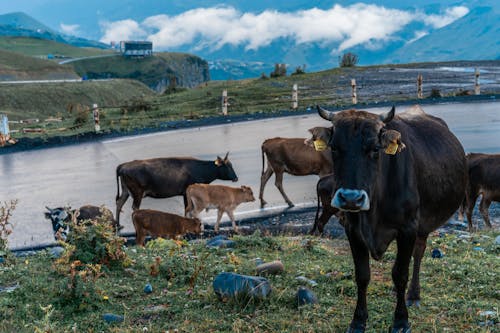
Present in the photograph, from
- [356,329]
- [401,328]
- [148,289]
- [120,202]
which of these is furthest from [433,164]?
[120,202]

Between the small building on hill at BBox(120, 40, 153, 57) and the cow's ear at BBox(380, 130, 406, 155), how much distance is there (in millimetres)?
179262

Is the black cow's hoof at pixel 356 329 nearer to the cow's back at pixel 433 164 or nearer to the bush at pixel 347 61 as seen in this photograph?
the cow's back at pixel 433 164

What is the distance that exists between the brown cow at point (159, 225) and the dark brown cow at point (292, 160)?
342cm

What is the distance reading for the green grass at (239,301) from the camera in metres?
6.24

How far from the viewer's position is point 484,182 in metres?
12.7

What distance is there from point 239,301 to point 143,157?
47.8ft

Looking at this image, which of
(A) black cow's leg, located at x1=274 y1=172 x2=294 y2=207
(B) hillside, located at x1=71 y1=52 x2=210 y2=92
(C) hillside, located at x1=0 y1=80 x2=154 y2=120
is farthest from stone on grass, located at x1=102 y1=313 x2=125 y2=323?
(B) hillside, located at x1=71 y1=52 x2=210 y2=92

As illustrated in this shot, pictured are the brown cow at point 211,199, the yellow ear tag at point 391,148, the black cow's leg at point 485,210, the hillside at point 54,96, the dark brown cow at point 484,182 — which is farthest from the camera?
the hillside at point 54,96

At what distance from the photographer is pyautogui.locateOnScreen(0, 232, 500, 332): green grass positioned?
6242 millimetres

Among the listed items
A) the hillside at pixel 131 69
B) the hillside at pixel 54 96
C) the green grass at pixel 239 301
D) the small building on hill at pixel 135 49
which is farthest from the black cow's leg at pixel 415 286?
the small building on hill at pixel 135 49

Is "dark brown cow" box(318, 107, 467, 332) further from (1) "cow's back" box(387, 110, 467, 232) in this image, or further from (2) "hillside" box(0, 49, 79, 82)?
(2) "hillside" box(0, 49, 79, 82)

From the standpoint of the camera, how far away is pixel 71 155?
22891 mm

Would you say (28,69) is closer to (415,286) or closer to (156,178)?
(156,178)

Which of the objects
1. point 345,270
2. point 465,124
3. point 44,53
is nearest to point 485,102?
point 465,124
